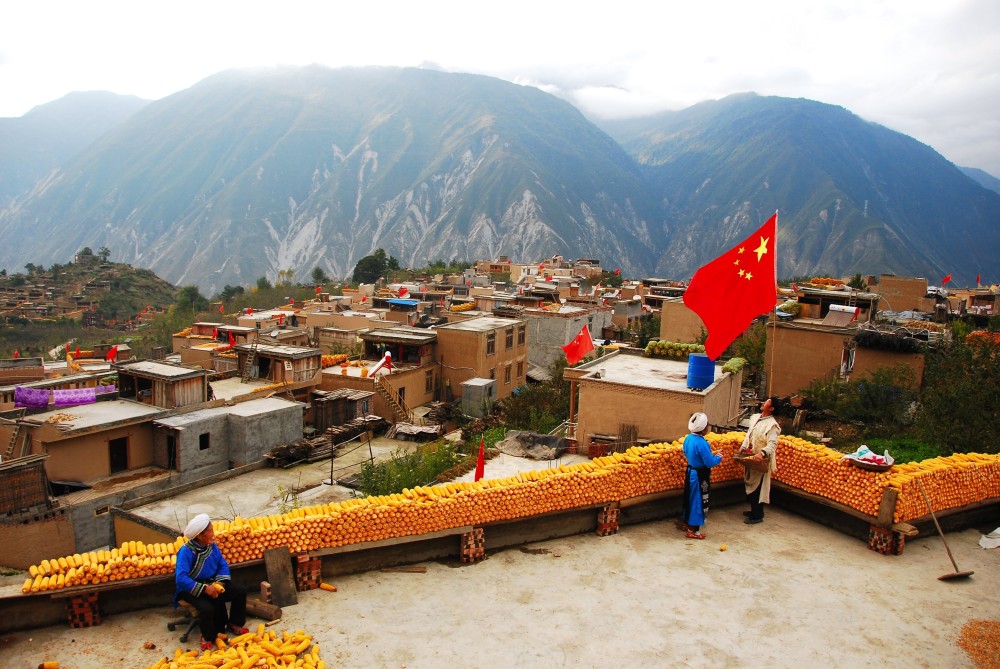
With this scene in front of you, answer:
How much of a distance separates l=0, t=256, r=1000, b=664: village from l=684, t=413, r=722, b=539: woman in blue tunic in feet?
1.60

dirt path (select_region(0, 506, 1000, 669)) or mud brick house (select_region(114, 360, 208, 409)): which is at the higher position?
Result: dirt path (select_region(0, 506, 1000, 669))

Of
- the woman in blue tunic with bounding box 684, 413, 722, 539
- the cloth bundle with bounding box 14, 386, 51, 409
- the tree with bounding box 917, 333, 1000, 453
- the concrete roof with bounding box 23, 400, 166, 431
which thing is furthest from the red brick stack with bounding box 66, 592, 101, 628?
the cloth bundle with bounding box 14, 386, 51, 409

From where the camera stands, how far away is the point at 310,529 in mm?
7332

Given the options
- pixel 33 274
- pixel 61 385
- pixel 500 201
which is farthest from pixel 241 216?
pixel 61 385

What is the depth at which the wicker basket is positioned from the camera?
9.03 m

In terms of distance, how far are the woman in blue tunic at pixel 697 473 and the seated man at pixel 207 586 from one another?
18.2 feet

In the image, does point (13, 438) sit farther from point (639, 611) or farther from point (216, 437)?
point (639, 611)

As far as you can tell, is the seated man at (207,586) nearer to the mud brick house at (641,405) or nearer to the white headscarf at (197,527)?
the white headscarf at (197,527)

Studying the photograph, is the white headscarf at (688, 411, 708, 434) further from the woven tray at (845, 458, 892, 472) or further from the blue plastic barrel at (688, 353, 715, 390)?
the blue plastic barrel at (688, 353, 715, 390)

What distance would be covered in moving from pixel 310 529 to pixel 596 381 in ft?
29.3

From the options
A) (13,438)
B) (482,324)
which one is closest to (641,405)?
(13,438)

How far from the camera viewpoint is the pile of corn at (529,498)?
22.0 feet

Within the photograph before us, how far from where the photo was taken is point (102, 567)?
21.2 feet

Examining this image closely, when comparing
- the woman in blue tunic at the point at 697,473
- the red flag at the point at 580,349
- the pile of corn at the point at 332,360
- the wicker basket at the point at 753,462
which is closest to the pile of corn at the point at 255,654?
the woman in blue tunic at the point at 697,473
